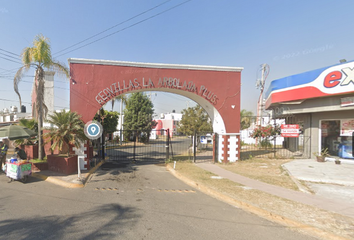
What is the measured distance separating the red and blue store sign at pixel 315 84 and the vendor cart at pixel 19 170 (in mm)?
15371

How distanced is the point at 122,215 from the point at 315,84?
13282 millimetres

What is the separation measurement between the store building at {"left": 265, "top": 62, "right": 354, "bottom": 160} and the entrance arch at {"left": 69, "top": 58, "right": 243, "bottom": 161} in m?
4.29

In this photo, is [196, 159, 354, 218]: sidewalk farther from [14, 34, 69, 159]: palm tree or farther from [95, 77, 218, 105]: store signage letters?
[14, 34, 69, 159]: palm tree

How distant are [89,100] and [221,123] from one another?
7.90m

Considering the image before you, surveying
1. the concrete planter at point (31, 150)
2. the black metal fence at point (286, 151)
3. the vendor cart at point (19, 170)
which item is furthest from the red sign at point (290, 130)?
the concrete planter at point (31, 150)

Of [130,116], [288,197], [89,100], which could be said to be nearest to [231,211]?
[288,197]

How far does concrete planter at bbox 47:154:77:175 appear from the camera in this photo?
8727 millimetres

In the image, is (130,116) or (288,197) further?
(130,116)

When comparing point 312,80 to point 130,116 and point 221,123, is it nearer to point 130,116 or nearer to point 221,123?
point 221,123

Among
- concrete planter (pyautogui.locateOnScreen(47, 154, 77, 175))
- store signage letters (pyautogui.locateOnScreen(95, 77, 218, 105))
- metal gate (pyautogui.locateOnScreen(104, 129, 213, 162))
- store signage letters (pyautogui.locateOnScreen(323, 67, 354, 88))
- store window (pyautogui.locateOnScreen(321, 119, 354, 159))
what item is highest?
store signage letters (pyautogui.locateOnScreen(323, 67, 354, 88))

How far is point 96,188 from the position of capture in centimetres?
715

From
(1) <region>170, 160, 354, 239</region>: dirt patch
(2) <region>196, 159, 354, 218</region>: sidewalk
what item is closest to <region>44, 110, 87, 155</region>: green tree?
(1) <region>170, 160, 354, 239</region>: dirt patch

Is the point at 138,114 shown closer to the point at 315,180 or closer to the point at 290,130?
the point at 290,130

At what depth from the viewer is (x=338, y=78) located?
11219 mm
